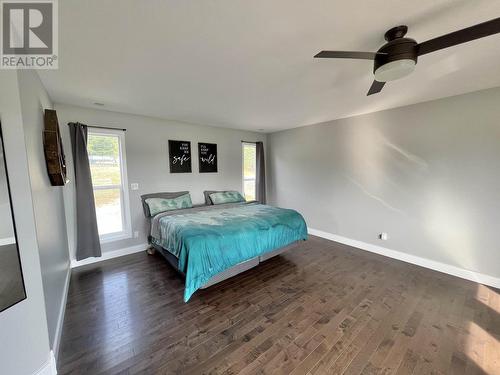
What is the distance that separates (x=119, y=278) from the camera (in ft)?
9.00

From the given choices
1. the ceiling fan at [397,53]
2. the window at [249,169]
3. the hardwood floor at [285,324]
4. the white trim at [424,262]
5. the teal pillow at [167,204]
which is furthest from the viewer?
the window at [249,169]

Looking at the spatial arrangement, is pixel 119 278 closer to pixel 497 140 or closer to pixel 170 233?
pixel 170 233

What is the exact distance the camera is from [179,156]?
13.3 ft

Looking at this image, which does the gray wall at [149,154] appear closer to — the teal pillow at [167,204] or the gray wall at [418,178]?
the teal pillow at [167,204]

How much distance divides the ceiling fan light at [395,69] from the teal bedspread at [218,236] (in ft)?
6.87

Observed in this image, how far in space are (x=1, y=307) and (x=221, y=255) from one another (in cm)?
164

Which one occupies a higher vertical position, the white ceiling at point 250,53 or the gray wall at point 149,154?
the white ceiling at point 250,53

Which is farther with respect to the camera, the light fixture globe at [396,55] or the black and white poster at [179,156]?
the black and white poster at [179,156]

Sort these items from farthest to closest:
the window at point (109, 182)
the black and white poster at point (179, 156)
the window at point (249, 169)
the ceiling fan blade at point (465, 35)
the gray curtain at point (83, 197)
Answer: the window at point (249, 169) → the black and white poster at point (179, 156) → the window at point (109, 182) → the gray curtain at point (83, 197) → the ceiling fan blade at point (465, 35)

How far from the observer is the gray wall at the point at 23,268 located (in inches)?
47.6

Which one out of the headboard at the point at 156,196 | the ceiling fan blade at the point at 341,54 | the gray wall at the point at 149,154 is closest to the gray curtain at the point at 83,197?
the gray wall at the point at 149,154

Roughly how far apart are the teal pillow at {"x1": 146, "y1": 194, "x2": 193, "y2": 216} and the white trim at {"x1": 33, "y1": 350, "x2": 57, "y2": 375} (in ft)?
7.10

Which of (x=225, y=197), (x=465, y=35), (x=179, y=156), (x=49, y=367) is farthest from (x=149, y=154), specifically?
(x=465, y=35)

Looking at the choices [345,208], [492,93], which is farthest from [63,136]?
[492,93]
